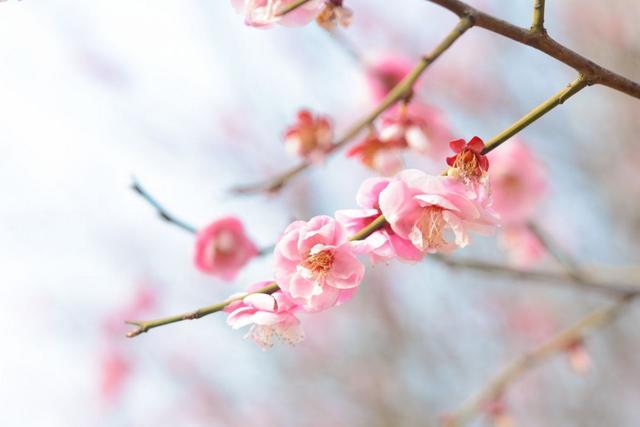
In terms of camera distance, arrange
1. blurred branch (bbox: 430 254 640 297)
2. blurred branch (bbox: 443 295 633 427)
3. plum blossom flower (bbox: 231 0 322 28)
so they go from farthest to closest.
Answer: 1. blurred branch (bbox: 443 295 633 427)
2. blurred branch (bbox: 430 254 640 297)
3. plum blossom flower (bbox: 231 0 322 28)

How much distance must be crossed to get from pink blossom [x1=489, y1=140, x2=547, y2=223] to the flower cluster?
3.89 feet

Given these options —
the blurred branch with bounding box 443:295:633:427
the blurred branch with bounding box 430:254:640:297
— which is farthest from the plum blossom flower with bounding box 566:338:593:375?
the blurred branch with bounding box 430:254:640:297

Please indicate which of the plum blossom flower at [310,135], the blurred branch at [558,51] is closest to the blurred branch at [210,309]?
the blurred branch at [558,51]

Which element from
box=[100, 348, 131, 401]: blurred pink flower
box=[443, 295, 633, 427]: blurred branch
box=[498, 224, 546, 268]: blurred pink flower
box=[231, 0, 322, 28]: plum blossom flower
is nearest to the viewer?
box=[231, 0, 322, 28]: plum blossom flower

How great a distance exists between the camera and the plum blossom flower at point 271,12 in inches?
32.1

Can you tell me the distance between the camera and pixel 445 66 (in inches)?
156

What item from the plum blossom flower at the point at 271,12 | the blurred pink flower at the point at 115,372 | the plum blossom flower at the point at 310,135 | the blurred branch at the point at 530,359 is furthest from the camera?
the blurred pink flower at the point at 115,372

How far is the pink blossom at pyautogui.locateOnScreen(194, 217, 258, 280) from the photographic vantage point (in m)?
1.30

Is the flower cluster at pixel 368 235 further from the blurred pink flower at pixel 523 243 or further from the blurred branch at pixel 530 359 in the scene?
the blurred pink flower at pixel 523 243

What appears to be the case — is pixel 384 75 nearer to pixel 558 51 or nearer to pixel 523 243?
pixel 523 243

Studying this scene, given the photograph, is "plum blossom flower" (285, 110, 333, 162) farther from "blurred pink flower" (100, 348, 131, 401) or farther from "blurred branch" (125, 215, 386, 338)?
"blurred pink flower" (100, 348, 131, 401)

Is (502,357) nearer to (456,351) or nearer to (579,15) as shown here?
(456,351)

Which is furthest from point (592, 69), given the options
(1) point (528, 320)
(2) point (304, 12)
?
(1) point (528, 320)

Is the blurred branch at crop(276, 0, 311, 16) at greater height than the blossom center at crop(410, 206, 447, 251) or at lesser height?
greater
